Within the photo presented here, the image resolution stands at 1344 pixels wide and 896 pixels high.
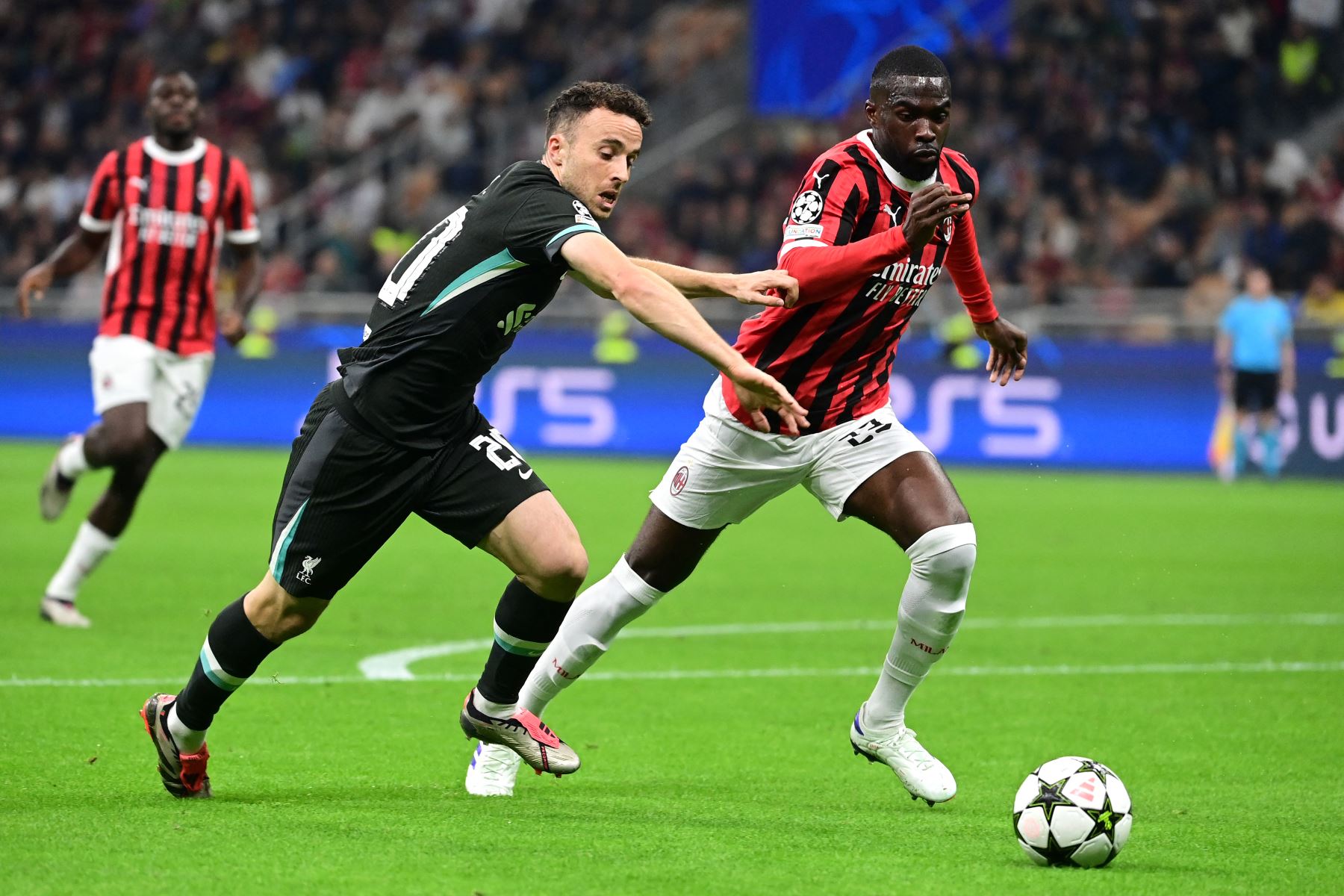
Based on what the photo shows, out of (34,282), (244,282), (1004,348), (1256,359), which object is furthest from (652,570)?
(1256,359)

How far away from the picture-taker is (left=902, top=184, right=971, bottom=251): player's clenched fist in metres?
5.25

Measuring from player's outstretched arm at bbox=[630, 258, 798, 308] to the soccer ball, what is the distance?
1497mm

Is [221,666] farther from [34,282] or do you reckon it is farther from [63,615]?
[34,282]

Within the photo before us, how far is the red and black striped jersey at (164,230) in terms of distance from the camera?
374 inches

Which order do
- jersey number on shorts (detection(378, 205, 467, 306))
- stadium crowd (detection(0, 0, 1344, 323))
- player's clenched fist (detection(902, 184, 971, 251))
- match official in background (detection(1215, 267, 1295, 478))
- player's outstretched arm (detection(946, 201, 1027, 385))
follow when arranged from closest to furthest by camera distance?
player's clenched fist (detection(902, 184, 971, 251)), jersey number on shorts (detection(378, 205, 467, 306)), player's outstretched arm (detection(946, 201, 1027, 385)), match official in background (detection(1215, 267, 1295, 478)), stadium crowd (detection(0, 0, 1344, 323))

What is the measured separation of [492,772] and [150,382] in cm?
450

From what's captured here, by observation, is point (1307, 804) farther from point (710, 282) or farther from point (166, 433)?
point (166, 433)

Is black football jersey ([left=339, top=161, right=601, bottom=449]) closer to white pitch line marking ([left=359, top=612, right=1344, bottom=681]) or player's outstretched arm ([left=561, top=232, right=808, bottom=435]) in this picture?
player's outstretched arm ([left=561, top=232, right=808, bottom=435])

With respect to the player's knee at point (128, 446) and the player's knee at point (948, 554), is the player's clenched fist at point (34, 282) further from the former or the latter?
the player's knee at point (948, 554)

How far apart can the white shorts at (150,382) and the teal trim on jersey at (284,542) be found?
427 cm

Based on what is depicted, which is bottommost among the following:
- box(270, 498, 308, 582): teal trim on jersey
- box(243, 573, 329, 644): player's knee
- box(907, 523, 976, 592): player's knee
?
box(243, 573, 329, 644): player's knee

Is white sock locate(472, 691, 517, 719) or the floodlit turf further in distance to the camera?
white sock locate(472, 691, 517, 719)

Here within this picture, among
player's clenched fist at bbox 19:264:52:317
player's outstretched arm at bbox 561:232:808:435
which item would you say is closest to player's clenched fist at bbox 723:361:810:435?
player's outstretched arm at bbox 561:232:808:435

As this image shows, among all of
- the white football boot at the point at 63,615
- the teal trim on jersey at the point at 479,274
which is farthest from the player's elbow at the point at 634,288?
the white football boot at the point at 63,615
